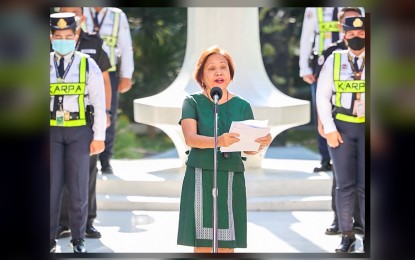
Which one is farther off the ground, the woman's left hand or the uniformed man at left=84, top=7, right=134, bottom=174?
the uniformed man at left=84, top=7, right=134, bottom=174

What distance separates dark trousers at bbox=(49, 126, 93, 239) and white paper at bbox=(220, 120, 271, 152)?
4.79 ft

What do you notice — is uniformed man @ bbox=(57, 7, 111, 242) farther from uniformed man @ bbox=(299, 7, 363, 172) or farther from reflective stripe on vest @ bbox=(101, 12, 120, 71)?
uniformed man @ bbox=(299, 7, 363, 172)

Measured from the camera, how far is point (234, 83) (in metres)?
11.5

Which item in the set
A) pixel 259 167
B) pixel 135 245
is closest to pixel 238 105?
pixel 135 245

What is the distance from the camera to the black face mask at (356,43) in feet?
28.5

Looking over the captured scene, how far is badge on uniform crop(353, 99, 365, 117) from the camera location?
873cm

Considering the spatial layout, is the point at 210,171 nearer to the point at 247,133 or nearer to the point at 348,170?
the point at 247,133

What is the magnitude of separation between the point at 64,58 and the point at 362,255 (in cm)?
222

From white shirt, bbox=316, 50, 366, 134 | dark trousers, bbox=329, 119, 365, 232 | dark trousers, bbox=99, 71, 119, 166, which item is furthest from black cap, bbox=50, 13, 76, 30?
dark trousers, bbox=99, 71, 119, 166

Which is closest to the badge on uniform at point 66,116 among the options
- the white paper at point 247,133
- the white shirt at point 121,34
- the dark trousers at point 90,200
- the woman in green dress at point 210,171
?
the dark trousers at point 90,200

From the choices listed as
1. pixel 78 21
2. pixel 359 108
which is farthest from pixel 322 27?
pixel 78 21

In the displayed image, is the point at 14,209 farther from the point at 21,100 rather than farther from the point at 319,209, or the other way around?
the point at 319,209

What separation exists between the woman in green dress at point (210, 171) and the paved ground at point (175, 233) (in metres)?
1.07

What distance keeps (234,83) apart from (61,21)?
3.44 m
